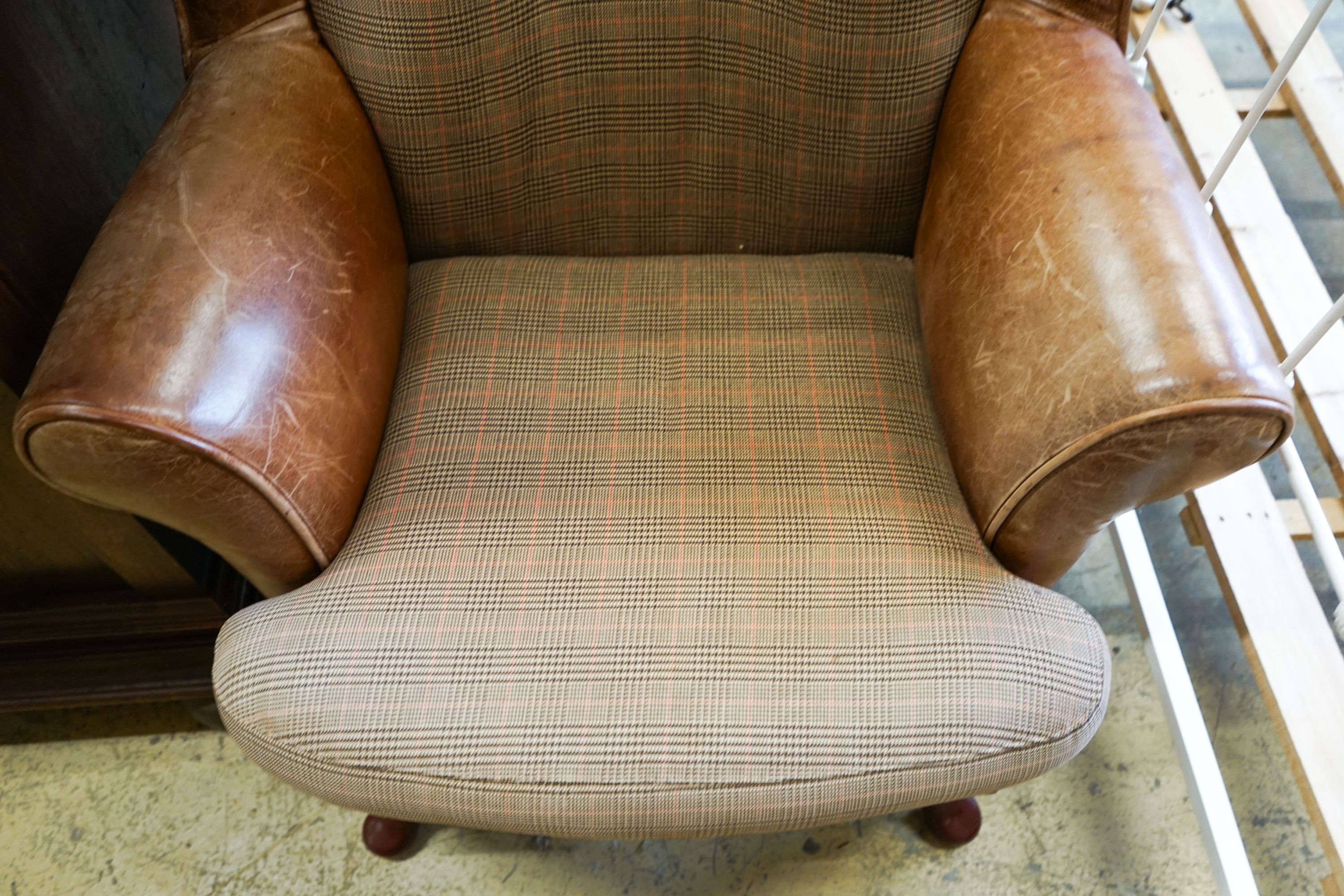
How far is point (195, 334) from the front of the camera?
0.71 meters

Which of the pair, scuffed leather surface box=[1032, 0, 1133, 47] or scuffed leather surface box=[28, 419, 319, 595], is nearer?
scuffed leather surface box=[28, 419, 319, 595]

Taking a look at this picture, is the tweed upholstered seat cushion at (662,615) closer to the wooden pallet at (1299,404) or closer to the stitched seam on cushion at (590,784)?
the stitched seam on cushion at (590,784)

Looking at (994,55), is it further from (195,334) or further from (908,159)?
(195,334)

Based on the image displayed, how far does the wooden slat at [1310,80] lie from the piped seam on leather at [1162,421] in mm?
705

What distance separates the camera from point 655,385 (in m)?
0.92

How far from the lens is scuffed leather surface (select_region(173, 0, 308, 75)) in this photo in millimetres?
920

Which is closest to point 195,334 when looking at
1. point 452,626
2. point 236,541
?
point 236,541

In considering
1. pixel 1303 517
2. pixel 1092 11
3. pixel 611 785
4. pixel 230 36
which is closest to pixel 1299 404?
pixel 1303 517

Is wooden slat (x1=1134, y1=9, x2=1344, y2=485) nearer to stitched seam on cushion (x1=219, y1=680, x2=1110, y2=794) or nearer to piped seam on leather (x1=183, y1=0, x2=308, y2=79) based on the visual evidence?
stitched seam on cushion (x1=219, y1=680, x2=1110, y2=794)

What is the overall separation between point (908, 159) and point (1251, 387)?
468mm

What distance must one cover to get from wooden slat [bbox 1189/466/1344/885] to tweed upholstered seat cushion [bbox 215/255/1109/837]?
1.17ft

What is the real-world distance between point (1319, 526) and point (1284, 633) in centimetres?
13

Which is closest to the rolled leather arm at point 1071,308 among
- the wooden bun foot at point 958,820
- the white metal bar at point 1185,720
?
the white metal bar at point 1185,720

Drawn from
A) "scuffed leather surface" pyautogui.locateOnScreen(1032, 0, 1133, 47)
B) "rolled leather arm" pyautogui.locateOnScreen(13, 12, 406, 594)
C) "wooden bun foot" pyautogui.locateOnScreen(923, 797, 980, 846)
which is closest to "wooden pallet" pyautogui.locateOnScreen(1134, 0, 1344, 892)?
"wooden bun foot" pyautogui.locateOnScreen(923, 797, 980, 846)
